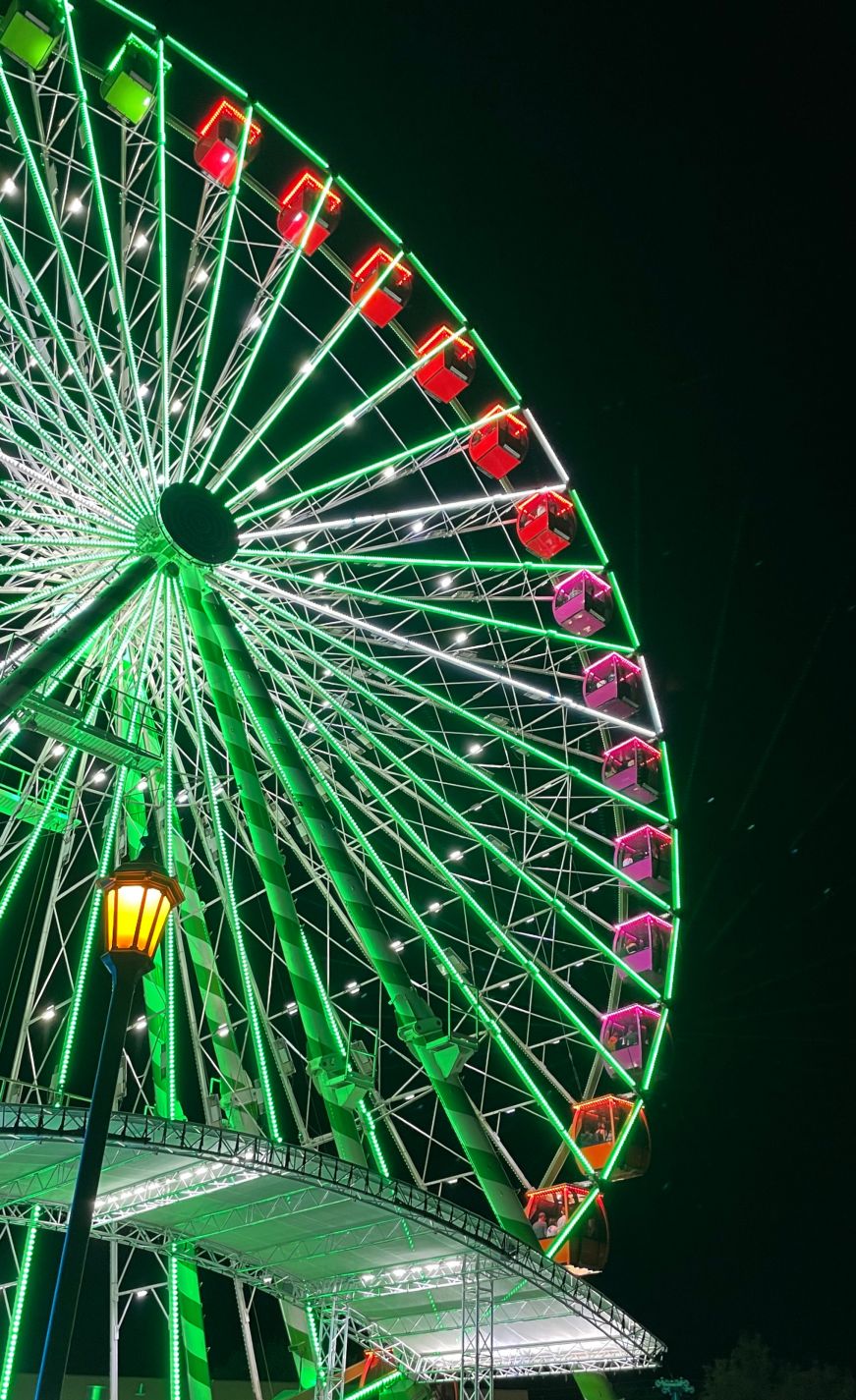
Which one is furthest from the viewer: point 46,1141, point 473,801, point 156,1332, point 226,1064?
point 156,1332

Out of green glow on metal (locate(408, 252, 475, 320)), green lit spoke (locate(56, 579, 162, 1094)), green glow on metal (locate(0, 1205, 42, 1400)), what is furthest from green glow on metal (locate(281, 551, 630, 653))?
green glow on metal (locate(0, 1205, 42, 1400))

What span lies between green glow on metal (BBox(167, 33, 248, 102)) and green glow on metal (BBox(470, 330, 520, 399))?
5088 mm

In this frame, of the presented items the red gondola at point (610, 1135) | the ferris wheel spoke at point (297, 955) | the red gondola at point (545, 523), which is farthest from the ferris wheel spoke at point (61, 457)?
the red gondola at point (610, 1135)

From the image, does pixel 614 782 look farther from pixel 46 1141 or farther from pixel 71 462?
pixel 46 1141

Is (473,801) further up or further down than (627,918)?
further up

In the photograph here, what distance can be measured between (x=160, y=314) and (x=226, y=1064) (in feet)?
32.6

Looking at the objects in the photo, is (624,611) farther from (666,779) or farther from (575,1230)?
(575,1230)

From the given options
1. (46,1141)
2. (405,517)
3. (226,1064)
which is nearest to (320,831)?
(226,1064)

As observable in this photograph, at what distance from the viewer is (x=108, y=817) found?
15945mm

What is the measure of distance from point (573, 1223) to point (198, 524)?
35.5 feet

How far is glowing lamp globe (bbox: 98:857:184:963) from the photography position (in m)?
7.50

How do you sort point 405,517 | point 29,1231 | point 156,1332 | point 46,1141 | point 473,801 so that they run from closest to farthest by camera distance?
point 46,1141, point 29,1231, point 405,517, point 473,801, point 156,1332

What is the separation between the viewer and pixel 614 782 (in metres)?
20.9

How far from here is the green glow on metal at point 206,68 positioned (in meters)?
18.5
